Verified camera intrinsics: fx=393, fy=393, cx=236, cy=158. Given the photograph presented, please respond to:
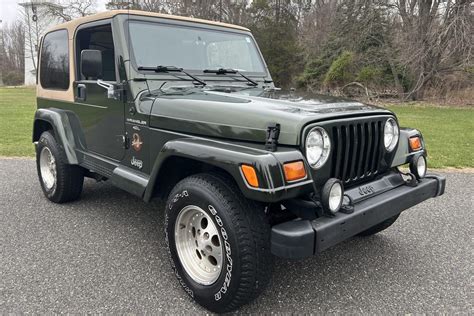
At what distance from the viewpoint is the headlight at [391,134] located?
297cm

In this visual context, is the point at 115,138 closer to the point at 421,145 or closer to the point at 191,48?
the point at 191,48

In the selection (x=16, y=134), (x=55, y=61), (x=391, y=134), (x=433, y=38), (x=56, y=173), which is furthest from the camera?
(x=433, y=38)

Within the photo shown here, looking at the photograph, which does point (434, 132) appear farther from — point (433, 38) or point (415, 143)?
point (433, 38)

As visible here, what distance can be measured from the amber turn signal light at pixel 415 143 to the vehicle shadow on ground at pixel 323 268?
948mm

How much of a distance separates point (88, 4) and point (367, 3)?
26403 mm

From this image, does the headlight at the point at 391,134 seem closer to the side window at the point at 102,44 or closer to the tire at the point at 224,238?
the tire at the point at 224,238

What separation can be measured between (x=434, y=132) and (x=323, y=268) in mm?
8940

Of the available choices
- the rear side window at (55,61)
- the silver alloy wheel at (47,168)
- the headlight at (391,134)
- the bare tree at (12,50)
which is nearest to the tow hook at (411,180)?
the headlight at (391,134)

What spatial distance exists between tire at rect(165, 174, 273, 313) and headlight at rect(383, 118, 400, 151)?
1.23m

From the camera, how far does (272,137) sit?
7.68 feet

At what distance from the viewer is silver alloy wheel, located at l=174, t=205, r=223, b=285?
2.61m

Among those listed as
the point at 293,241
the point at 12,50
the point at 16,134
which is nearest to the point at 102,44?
the point at 293,241

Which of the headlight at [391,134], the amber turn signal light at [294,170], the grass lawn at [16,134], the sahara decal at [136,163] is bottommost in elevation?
the grass lawn at [16,134]

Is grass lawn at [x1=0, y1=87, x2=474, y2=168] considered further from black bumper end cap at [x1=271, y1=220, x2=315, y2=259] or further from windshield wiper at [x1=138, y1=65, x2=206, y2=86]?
black bumper end cap at [x1=271, y1=220, x2=315, y2=259]
